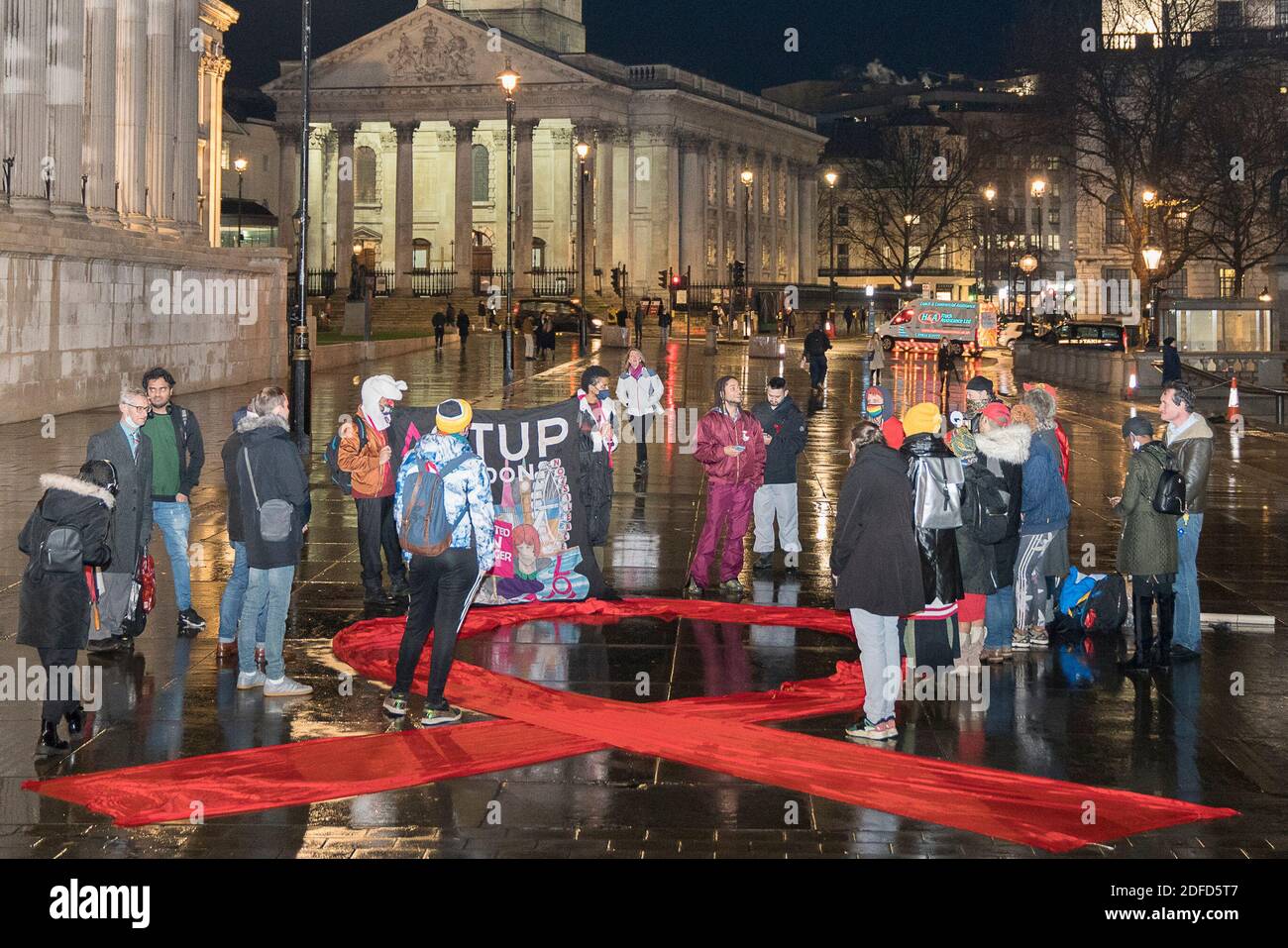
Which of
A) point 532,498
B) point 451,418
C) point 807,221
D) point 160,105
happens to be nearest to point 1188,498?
point 532,498

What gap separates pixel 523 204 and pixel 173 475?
322 feet

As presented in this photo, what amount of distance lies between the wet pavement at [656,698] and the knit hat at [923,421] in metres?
1.72

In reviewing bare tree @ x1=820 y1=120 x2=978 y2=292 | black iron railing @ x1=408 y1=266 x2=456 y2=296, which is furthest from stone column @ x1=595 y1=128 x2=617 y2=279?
bare tree @ x1=820 y1=120 x2=978 y2=292

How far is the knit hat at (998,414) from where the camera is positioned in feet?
41.5

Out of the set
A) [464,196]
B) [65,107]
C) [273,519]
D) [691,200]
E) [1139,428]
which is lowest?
[273,519]

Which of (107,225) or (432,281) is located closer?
(107,225)

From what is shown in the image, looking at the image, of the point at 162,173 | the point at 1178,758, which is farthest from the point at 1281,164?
the point at 1178,758

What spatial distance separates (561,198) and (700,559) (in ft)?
341

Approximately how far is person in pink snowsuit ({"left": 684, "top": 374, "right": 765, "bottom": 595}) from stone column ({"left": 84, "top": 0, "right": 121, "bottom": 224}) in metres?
26.2

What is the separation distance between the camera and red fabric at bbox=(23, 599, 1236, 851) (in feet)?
29.8

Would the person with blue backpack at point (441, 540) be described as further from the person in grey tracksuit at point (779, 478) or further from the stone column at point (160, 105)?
the stone column at point (160, 105)

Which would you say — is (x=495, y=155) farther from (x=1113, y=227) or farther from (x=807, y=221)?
(x=1113, y=227)

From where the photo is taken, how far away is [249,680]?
11664 mm

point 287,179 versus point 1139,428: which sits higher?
point 287,179
